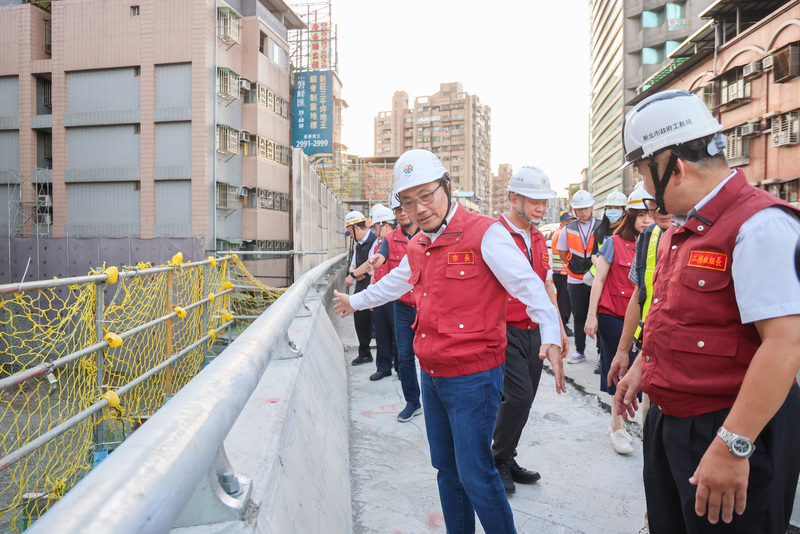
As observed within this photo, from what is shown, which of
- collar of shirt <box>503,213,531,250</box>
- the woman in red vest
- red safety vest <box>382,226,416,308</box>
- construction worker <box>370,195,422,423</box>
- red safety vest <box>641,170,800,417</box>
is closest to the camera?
red safety vest <box>641,170,800,417</box>

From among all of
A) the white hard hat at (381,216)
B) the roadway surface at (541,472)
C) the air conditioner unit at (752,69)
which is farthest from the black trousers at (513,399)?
the air conditioner unit at (752,69)

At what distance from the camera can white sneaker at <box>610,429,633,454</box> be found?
14.0 ft

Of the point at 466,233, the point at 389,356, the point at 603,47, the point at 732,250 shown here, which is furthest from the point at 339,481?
the point at 603,47

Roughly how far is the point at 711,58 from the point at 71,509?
1470 inches

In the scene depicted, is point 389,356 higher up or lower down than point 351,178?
lower down

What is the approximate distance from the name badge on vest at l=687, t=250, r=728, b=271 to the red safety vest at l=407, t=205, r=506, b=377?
1029 mm

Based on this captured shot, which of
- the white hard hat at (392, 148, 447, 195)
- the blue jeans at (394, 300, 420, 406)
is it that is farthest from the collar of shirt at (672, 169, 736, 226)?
the blue jeans at (394, 300, 420, 406)

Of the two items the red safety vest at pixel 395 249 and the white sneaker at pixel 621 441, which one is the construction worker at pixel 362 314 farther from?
the white sneaker at pixel 621 441

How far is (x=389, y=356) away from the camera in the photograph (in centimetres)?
698

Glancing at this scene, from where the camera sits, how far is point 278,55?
3541 cm

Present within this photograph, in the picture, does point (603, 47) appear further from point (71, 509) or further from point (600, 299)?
point (71, 509)

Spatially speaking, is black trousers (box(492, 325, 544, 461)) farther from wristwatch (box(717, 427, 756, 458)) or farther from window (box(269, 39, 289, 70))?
window (box(269, 39, 289, 70))

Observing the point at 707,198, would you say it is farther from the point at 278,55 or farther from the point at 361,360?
the point at 278,55

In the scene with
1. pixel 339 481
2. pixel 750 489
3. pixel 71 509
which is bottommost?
pixel 339 481
